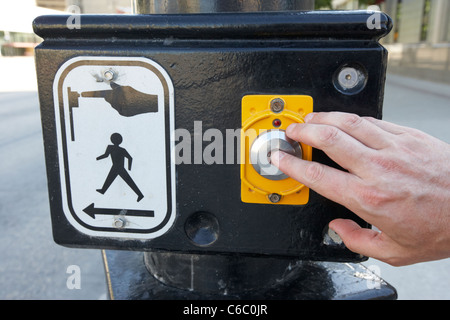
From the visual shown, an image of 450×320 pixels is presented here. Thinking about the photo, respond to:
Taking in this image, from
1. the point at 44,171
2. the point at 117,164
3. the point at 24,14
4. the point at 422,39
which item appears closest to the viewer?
the point at 117,164

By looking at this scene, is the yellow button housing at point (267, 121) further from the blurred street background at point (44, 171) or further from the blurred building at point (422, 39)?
the blurred building at point (422, 39)

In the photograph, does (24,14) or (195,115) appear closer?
(195,115)

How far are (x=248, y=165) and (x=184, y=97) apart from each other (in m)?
0.13

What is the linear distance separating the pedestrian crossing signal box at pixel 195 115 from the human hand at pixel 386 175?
4 cm

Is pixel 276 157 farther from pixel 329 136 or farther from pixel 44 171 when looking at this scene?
pixel 44 171

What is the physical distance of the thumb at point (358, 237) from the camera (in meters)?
0.57

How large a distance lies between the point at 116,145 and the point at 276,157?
24 centimetres

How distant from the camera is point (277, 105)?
22.6 inches

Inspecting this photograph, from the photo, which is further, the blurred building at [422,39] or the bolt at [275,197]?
the blurred building at [422,39]

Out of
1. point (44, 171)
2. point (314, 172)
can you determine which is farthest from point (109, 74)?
point (44, 171)

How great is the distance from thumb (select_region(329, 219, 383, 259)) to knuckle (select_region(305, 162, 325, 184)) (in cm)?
10

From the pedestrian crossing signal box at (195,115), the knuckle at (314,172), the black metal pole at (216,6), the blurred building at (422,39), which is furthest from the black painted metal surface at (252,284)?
the blurred building at (422,39)

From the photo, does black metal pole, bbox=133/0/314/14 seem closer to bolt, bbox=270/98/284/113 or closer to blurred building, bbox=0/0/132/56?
bolt, bbox=270/98/284/113

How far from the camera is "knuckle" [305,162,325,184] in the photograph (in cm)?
54
